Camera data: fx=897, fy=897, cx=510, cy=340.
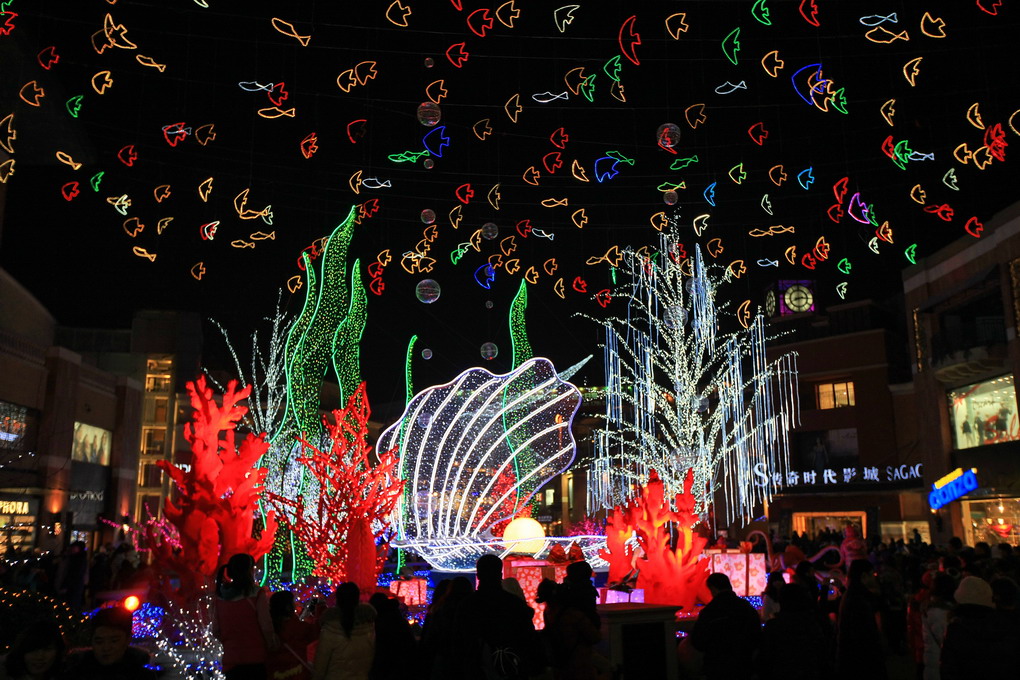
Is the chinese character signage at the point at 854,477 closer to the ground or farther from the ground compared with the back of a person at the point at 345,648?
Answer: farther from the ground

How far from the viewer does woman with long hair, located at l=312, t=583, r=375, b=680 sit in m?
5.55

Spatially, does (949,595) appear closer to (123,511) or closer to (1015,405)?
(1015,405)

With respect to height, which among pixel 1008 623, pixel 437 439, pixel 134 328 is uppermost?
pixel 134 328

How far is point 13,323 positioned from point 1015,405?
33.4m

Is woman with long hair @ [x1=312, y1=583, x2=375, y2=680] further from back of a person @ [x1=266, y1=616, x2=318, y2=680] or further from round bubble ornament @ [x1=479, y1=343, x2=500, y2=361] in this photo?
round bubble ornament @ [x1=479, y1=343, x2=500, y2=361]

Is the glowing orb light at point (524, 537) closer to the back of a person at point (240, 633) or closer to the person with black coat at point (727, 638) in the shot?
the person with black coat at point (727, 638)

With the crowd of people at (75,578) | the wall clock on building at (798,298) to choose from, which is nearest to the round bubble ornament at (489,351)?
the crowd of people at (75,578)

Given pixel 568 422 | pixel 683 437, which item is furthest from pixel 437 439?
pixel 683 437

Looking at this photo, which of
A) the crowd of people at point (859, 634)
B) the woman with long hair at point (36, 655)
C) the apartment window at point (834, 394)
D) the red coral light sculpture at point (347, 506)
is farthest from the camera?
the apartment window at point (834, 394)

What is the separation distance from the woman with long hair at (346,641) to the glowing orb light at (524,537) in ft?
37.7

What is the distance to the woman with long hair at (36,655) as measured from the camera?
4359 millimetres

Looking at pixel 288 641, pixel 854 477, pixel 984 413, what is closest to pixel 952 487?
pixel 984 413

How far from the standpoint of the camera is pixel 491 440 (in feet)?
72.1

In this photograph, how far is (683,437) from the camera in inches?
956
